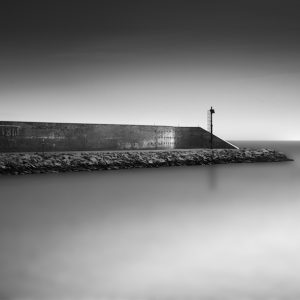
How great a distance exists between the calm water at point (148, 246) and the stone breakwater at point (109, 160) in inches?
182

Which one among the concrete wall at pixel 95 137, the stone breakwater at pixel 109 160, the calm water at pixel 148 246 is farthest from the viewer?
the concrete wall at pixel 95 137

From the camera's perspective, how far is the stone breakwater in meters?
12.3

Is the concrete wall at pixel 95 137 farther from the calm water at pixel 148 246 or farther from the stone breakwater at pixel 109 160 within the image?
the calm water at pixel 148 246

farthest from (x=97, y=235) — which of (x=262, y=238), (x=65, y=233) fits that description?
(x=262, y=238)

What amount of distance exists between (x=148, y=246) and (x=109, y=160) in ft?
34.0

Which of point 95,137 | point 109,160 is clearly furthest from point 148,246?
point 95,137

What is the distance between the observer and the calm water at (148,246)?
2.69m

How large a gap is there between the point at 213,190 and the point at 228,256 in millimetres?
5534

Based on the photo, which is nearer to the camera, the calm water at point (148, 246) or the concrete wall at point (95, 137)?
the calm water at point (148, 246)

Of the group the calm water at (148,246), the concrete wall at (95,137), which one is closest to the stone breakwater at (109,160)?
the concrete wall at (95,137)

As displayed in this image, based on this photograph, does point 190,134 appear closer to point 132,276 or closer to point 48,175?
point 48,175

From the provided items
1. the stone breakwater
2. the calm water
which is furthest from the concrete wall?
the calm water

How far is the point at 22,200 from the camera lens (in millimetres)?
7133

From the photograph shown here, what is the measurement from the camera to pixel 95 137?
647 inches
